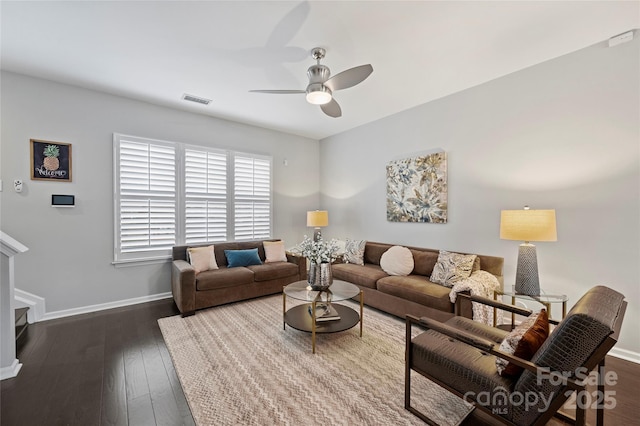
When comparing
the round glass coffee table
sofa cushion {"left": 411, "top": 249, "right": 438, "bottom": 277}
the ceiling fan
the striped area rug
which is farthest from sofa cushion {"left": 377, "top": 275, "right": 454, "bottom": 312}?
the ceiling fan

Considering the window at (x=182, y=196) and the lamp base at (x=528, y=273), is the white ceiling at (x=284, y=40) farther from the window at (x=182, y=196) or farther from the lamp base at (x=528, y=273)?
the lamp base at (x=528, y=273)

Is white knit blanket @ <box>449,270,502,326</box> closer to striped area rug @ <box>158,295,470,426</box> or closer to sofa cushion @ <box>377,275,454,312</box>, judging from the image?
sofa cushion @ <box>377,275,454,312</box>

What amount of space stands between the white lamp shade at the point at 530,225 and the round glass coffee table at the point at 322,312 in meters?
1.66

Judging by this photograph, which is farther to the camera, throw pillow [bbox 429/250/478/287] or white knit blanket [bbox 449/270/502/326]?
throw pillow [bbox 429/250/478/287]

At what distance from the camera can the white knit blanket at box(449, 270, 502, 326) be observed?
107 inches

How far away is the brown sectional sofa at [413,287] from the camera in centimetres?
291

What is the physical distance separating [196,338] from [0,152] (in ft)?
10.5

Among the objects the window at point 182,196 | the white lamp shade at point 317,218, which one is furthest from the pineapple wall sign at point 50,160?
the white lamp shade at point 317,218

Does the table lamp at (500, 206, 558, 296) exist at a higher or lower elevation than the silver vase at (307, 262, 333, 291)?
higher

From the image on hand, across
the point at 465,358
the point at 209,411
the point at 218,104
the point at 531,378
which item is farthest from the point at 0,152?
the point at 531,378

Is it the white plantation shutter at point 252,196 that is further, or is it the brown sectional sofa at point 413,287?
the white plantation shutter at point 252,196

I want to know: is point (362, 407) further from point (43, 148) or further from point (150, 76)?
point (43, 148)

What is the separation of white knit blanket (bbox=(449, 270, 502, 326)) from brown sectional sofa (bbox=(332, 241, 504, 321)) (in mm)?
101

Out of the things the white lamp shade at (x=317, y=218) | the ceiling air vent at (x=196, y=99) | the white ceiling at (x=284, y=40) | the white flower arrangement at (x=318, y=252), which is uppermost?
the ceiling air vent at (x=196, y=99)
